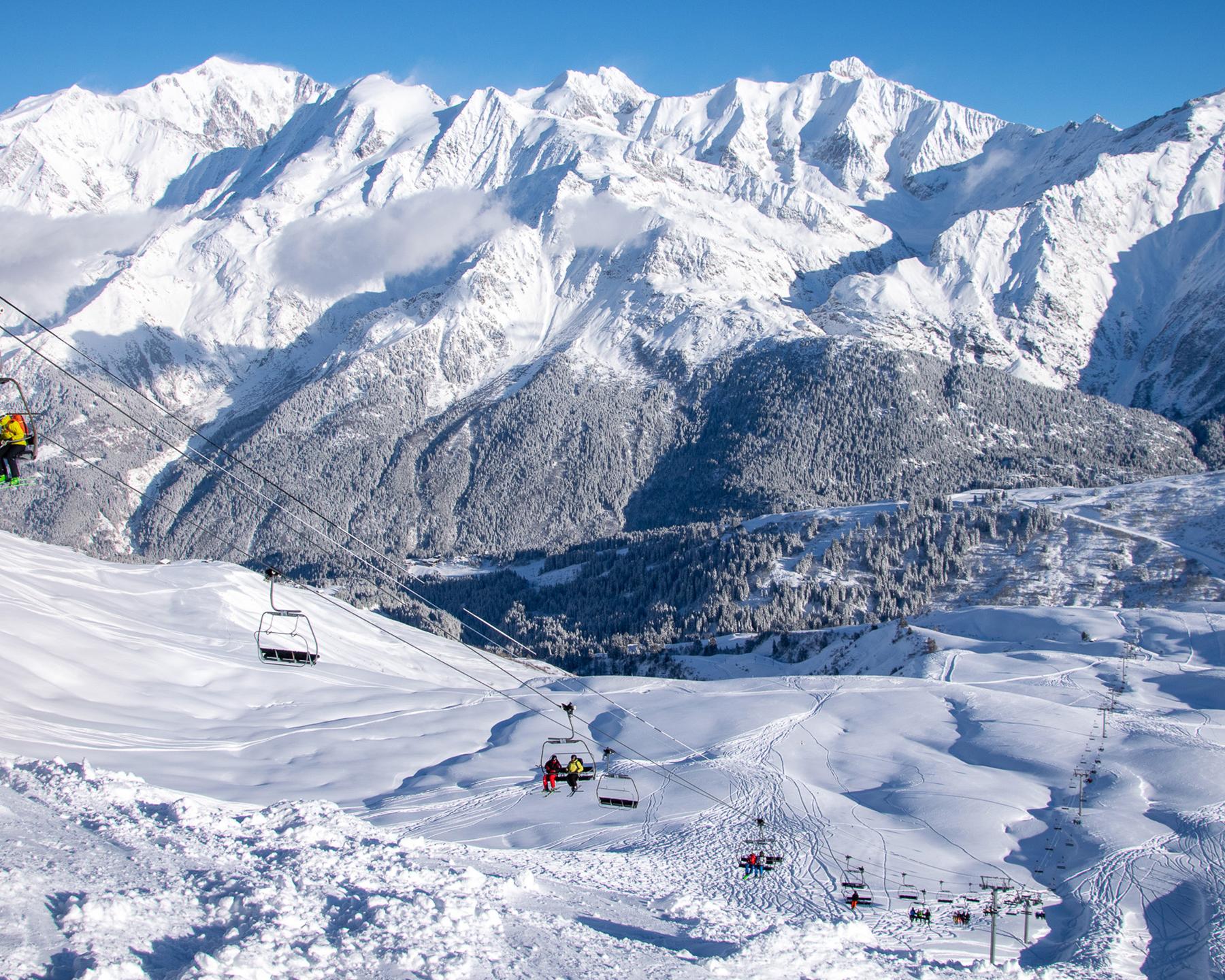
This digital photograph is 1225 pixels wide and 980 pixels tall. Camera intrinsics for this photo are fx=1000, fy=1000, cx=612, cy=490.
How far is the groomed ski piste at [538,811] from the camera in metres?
28.6

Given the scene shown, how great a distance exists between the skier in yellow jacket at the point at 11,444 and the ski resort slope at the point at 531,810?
37.0ft

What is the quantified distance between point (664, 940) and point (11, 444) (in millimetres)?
24144

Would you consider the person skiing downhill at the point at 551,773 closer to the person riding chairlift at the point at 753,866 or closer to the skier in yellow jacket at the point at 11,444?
the person riding chairlift at the point at 753,866

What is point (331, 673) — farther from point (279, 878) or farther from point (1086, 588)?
point (1086, 588)

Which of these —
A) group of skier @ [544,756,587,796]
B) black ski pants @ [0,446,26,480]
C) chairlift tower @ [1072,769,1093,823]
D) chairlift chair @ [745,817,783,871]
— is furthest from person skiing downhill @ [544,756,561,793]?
chairlift tower @ [1072,769,1093,823]

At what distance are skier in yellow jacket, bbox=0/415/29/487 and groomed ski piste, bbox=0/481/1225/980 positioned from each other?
442 inches

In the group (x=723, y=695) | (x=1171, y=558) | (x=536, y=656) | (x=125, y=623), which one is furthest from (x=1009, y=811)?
(x=1171, y=558)

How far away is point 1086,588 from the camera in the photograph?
518 ft

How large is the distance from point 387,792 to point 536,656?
10128cm

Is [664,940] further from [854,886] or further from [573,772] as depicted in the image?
[854,886]

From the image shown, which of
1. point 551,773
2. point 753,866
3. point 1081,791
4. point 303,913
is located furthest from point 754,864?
point 1081,791

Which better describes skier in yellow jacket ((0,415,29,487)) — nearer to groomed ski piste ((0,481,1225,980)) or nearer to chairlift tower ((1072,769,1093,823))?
groomed ski piste ((0,481,1225,980))

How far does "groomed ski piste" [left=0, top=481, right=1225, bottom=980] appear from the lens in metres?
28.6

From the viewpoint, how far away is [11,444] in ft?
84.7
